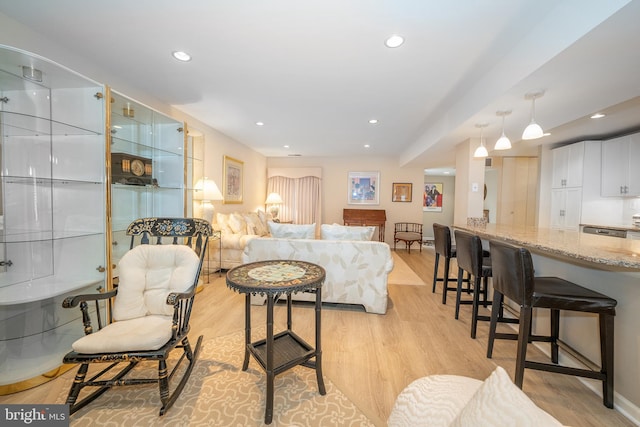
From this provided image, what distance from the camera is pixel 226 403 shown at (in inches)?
59.3

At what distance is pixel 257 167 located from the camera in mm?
6457

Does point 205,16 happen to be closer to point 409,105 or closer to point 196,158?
point 196,158

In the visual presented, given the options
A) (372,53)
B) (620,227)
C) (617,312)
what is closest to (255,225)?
(372,53)

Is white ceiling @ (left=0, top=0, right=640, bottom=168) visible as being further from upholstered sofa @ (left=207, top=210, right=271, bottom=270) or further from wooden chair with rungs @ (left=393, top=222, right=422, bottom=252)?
wooden chair with rungs @ (left=393, top=222, right=422, bottom=252)

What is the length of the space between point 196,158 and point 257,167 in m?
2.94

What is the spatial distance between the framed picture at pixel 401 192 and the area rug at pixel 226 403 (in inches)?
220

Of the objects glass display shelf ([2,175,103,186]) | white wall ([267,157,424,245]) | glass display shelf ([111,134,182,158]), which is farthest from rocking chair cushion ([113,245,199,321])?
white wall ([267,157,424,245])

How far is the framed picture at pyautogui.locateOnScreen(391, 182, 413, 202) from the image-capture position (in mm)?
6711

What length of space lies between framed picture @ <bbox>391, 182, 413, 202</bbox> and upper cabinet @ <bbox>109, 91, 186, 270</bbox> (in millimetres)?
5169

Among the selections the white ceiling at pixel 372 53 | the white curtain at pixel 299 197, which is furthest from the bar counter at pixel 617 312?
the white curtain at pixel 299 197

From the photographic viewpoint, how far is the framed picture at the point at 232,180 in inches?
190

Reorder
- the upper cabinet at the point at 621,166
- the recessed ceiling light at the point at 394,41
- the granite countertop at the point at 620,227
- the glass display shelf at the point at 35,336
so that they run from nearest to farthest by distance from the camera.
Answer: the glass display shelf at the point at 35,336 → the recessed ceiling light at the point at 394,41 → the granite countertop at the point at 620,227 → the upper cabinet at the point at 621,166

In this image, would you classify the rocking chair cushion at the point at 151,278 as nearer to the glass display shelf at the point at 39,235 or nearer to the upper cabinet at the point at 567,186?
the glass display shelf at the point at 39,235

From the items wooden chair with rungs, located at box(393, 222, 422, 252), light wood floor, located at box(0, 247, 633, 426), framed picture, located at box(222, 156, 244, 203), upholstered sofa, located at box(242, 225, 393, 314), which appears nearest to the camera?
light wood floor, located at box(0, 247, 633, 426)
